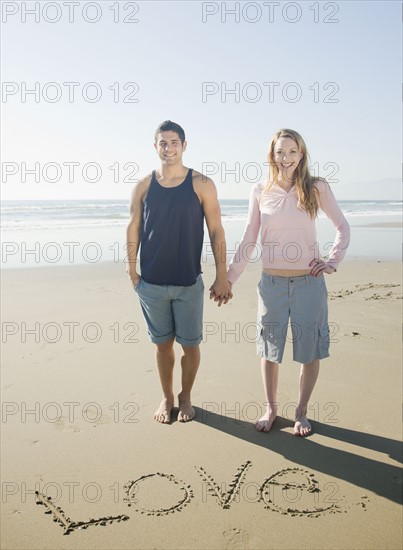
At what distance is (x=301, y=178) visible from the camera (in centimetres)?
284

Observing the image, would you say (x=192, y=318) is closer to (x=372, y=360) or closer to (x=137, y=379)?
(x=137, y=379)

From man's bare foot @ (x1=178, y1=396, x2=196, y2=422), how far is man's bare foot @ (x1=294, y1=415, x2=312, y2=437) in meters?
0.74

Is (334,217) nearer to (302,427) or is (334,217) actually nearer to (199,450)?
(302,427)

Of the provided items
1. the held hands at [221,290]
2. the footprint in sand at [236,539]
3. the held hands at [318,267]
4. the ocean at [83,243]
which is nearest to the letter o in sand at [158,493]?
the footprint in sand at [236,539]

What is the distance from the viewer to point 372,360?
418cm

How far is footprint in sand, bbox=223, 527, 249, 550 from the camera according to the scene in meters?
2.12

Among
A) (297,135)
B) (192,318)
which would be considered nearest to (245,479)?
(192,318)

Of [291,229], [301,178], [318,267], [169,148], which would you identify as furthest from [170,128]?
[318,267]

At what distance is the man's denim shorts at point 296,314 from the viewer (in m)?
2.90

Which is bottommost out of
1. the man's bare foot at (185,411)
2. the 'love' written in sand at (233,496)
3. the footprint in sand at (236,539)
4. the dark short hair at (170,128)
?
the footprint in sand at (236,539)

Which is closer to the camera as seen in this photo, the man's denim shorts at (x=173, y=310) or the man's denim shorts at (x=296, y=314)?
the man's denim shorts at (x=296, y=314)

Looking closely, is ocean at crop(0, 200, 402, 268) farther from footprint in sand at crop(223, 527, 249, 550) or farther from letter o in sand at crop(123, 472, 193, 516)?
footprint in sand at crop(223, 527, 249, 550)

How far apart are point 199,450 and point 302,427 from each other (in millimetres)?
720

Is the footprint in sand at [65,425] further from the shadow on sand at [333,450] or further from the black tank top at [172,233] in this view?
the black tank top at [172,233]
